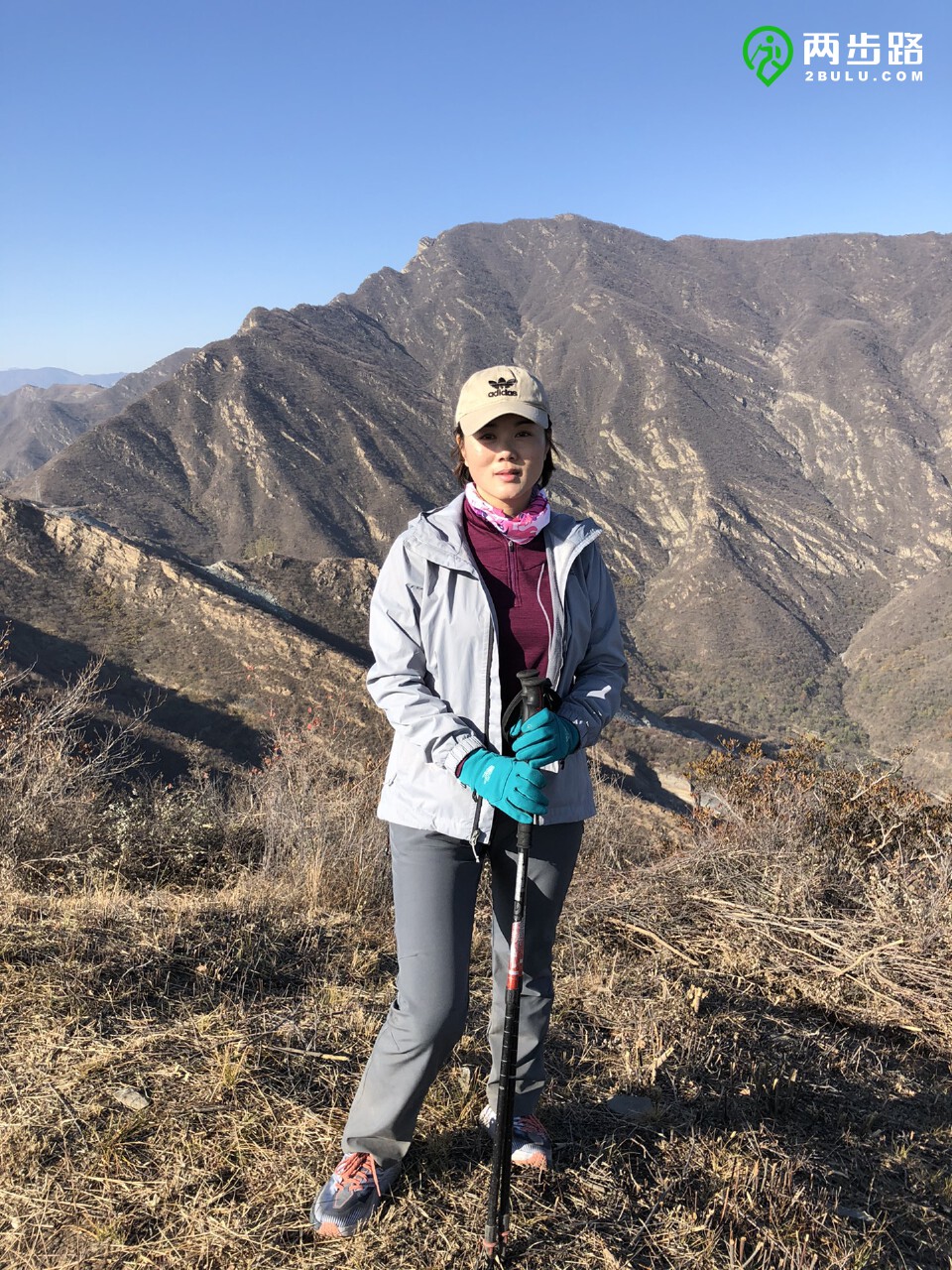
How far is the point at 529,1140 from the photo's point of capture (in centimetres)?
227

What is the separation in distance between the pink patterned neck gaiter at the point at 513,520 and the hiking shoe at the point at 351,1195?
170 cm

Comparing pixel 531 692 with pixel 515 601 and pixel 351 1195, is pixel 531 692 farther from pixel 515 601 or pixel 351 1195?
pixel 351 1195

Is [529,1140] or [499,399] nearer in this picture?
[499,399]

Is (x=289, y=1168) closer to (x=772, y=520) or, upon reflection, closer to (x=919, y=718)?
(x=919, y=718)

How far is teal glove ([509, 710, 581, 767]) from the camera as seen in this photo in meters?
1.94

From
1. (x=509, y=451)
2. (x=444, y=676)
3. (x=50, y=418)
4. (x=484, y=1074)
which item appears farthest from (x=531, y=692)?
(x=50, y=418)

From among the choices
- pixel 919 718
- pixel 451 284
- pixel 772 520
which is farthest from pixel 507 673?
pixel 451 284

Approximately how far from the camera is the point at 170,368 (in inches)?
7274

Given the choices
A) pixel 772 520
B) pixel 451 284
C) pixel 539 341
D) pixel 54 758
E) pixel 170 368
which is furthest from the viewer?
pixel 170 368

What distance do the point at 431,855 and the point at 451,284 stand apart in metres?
181

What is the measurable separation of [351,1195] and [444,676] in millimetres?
1353

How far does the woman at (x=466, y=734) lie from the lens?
1975 mm

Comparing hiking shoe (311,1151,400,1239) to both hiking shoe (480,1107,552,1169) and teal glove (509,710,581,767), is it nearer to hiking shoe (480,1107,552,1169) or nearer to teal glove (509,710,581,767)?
hiking shoe (480,1107,552,1169)

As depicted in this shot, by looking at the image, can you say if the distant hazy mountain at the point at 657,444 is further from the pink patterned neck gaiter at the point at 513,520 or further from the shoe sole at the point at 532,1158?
the shoe sole at the point at 532,1158
